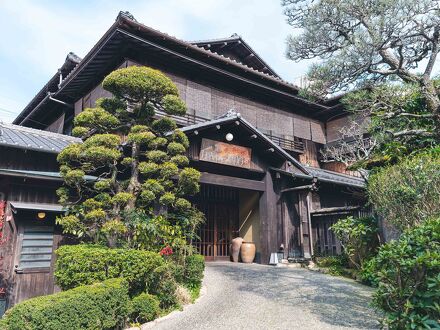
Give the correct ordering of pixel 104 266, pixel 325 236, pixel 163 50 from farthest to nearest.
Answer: pixel 325 236, pixel 163 50, pixel 104 266

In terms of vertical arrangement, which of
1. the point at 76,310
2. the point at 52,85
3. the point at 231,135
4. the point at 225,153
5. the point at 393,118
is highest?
the point at 52,85

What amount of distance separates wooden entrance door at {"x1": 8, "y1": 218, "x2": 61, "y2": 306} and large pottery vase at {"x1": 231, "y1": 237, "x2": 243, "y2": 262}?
22.0ft

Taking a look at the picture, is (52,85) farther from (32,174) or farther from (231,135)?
(231,135)

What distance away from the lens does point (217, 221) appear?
14.4m

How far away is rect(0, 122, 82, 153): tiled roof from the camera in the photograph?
9.05 m

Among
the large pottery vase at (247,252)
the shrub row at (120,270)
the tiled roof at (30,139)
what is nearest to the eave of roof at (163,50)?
the tiled roof at (30,139)

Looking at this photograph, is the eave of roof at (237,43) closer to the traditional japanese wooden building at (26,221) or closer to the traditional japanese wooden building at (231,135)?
the traditional japanese wooden building at (231,135)

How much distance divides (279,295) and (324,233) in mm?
6679

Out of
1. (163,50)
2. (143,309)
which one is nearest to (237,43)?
(163,50)

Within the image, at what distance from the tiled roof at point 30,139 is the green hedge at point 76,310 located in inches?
191

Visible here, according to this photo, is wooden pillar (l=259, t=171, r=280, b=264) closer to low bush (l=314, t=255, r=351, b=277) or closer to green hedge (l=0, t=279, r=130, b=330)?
low bush (l=314, t=255, r=351, b=277)

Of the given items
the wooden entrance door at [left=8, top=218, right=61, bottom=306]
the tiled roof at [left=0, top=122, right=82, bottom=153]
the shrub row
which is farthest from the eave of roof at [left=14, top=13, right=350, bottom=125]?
the shrub row

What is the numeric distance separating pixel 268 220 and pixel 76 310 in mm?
8548

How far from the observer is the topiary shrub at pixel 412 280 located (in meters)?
3.83
